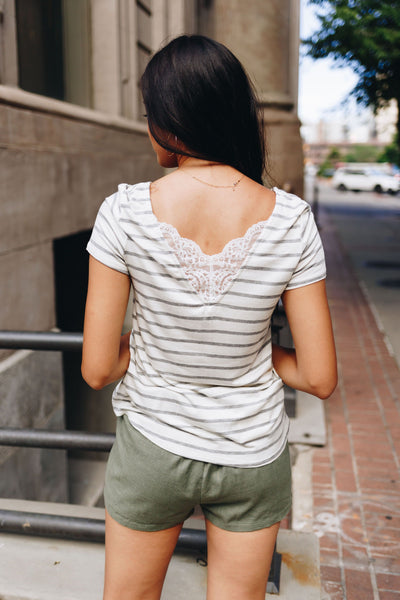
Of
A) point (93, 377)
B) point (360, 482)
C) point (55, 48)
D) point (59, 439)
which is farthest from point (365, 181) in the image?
point (93, 377)

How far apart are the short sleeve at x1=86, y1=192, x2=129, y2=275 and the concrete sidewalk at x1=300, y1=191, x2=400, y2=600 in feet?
8.03

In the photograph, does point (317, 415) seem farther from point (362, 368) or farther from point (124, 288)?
point (124, 288)

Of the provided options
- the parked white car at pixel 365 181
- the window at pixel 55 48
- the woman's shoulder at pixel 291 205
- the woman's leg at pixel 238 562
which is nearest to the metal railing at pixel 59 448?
the woman's leg at pixel 238 562

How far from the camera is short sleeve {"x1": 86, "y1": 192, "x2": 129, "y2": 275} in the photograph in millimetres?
1405

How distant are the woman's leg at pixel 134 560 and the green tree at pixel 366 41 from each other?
10.3 meters

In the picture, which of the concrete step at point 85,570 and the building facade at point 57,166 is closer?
the concrete step at point 85,570

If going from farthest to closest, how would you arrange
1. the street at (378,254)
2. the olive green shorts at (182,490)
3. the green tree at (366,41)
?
the green tree at (366,41), the street at (378,254), the olive green shorts at (182,490)

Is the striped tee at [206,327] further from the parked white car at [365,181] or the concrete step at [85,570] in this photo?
the parked white car at [365,181]

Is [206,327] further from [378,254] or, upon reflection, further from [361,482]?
[378,254]

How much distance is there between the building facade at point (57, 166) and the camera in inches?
167

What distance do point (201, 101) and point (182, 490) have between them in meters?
0.87

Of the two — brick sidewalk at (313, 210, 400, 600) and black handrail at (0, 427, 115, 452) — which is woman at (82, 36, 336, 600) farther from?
brick sidewalk at (313, 210, 400, 600)

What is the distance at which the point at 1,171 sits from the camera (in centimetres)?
403

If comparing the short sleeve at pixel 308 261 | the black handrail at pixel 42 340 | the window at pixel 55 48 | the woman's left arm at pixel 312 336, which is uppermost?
the window at pixel 55 48
